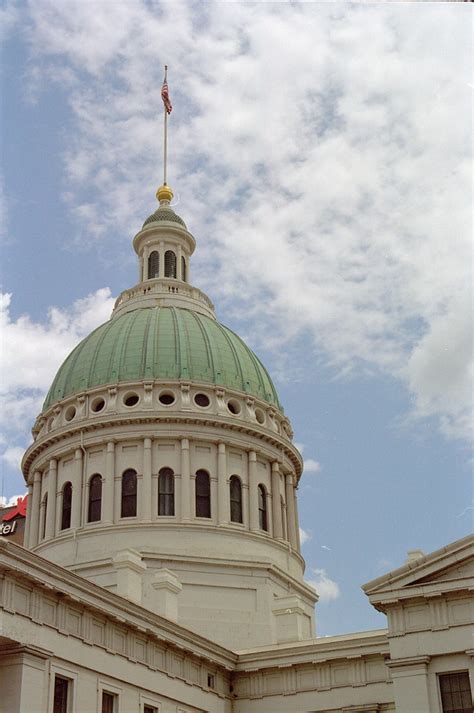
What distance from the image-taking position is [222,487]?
59.5 m

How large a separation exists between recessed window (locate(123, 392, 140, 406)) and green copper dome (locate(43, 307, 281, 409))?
1.11 meters

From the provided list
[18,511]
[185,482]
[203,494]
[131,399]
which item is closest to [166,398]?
[131,399]

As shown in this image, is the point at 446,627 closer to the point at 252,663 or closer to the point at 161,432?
the point at 252,663

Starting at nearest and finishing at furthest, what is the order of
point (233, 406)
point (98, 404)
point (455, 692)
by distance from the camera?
point (455, 692) → point (98, 404) → point (233, 406)

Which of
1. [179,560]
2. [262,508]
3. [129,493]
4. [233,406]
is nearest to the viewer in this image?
[179,560]

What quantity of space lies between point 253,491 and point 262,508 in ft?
5.18

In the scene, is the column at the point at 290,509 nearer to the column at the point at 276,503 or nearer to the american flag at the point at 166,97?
the column at the point at 276,503

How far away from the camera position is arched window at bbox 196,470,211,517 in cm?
5891

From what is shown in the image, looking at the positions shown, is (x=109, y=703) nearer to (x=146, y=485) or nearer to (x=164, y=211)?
(x=146, y=485)

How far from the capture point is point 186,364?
6341cm

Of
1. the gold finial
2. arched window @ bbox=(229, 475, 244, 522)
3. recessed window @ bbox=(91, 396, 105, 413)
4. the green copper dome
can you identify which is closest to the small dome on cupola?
the gold finial

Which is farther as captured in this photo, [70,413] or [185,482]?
[70,413]

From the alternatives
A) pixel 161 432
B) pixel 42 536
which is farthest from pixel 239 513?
pixel 42 536

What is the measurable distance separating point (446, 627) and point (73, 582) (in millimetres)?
13467
